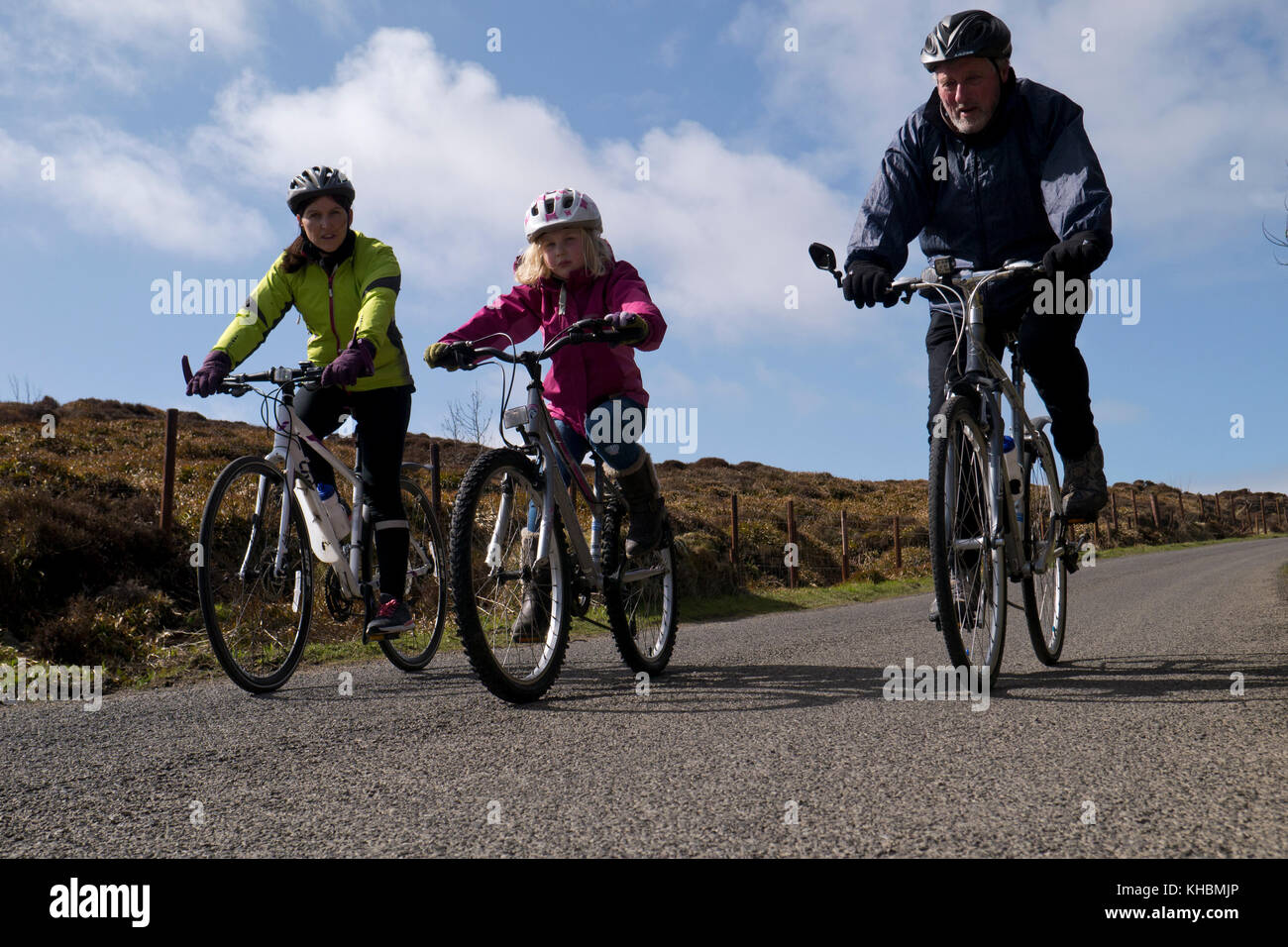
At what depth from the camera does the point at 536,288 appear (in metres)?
4.22

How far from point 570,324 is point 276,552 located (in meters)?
1.66

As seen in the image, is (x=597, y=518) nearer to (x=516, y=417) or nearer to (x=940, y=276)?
(x=516, y=417)

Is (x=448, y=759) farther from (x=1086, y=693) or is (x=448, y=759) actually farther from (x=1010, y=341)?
(x=1010, y=341)

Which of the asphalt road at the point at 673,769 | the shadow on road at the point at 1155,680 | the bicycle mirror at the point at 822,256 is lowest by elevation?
the shadow on road at the point at 1155,680

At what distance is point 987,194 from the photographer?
154 inches

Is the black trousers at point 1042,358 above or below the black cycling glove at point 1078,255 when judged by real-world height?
below

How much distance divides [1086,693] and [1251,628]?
3.14m

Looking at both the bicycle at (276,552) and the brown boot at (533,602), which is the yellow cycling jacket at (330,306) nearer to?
the bicycle at (276,552)

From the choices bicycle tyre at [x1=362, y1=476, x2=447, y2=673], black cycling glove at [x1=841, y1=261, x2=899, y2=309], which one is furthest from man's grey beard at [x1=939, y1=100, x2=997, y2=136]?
bicycle tyre at [x1=362, y1=476, x2=447, y2=673]

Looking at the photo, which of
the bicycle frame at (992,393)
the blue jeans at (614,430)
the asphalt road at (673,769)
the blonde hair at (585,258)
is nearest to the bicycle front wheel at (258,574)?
the asphalt road at (673,769)

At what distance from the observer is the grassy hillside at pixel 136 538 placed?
756cm

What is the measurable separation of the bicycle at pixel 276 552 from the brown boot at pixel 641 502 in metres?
1.21

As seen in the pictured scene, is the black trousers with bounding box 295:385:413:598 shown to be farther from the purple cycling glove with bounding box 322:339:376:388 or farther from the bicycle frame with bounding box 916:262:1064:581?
the bicycle frame with bounding box 916:262:1064:581
